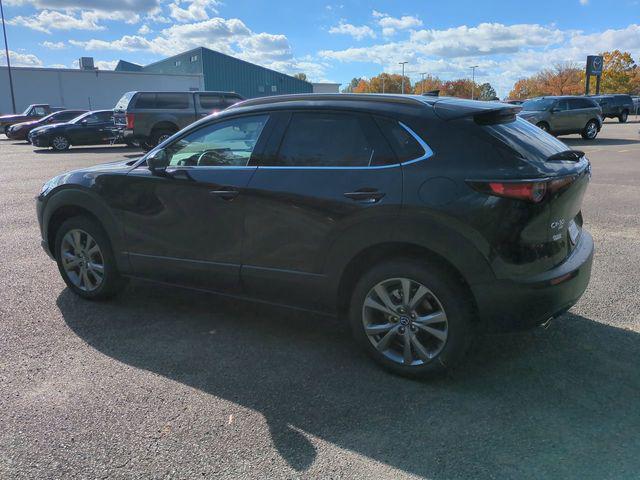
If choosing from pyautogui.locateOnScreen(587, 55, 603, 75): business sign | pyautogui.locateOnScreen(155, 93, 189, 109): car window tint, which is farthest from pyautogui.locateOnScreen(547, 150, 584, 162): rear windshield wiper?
pyautogui.locateOnScreen(587, 55, 603, 75): business sign

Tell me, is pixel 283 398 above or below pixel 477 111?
below

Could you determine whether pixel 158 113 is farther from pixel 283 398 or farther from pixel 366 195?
pixel 283 398

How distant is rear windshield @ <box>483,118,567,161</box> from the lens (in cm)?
318

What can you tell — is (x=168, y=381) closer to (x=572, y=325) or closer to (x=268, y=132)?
(x=268, y=132)

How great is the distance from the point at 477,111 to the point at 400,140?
0.51 m

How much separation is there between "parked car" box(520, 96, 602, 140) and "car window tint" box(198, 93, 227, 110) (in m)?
11.4

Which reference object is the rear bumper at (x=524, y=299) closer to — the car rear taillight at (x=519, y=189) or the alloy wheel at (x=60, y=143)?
the car rear taillight at (x=519, y=189)

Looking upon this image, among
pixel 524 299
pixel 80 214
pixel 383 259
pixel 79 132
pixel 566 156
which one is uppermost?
pixel 566 156

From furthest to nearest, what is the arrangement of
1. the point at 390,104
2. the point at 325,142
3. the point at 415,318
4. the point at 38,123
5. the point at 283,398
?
the point at 38,123, the point at 325,142, the point at 390,104, the point at 415,318, the point at 283,398

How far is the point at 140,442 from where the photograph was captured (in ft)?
9.17

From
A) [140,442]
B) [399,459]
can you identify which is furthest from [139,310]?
[399,459]

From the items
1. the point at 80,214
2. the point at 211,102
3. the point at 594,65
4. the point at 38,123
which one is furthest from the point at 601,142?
the point at 594,65

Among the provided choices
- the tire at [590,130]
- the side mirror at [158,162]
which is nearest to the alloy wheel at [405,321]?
the side mirror at [158,162]

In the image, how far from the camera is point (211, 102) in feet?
59.1
